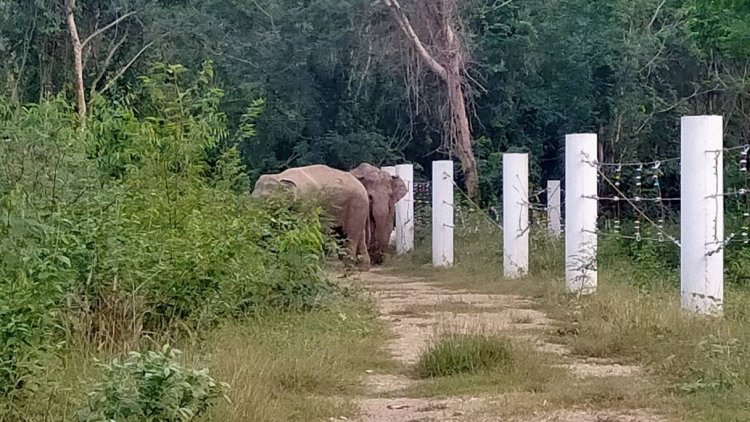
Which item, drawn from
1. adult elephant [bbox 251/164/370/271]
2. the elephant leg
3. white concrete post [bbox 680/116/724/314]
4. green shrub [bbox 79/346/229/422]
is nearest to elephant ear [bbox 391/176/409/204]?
adult elephant [bbox 251/164/370/271]

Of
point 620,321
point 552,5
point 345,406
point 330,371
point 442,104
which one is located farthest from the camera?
point 552,5

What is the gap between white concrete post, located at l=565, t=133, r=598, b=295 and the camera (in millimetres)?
11945

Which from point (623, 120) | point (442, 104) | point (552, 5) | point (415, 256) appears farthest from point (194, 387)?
A: point (552, 5)

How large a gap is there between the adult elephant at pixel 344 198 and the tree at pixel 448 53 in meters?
4.52

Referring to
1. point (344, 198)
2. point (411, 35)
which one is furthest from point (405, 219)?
point (344, 198)

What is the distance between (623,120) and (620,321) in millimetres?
16496

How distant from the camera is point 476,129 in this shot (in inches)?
1046

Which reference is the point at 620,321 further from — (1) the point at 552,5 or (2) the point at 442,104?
(1) the point at 552,5

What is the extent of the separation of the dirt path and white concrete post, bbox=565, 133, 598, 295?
664 millimetres

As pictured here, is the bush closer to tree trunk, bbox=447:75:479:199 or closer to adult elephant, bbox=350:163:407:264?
adult elephant, bbox=350:163:407:264

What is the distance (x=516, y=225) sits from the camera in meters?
14.4

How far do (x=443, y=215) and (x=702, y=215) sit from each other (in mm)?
8290

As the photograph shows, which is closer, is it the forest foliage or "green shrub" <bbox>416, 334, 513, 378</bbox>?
the forest foliage

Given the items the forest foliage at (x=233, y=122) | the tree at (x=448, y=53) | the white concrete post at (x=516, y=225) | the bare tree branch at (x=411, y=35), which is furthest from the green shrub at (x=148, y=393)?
the bare tree branch at (x=411, y=35)
